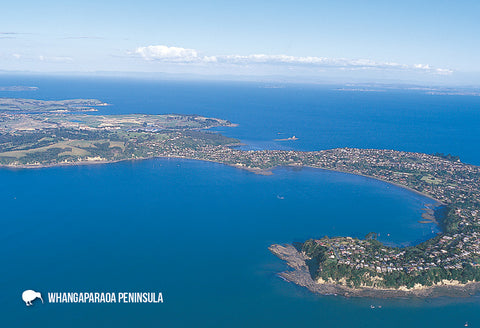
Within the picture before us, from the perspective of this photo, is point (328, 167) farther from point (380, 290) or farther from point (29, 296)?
point (29, 296)

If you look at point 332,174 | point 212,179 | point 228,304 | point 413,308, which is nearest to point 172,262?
point 228,304

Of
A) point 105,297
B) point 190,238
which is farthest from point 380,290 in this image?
point 105,297

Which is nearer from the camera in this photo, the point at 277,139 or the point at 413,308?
the point at 413,308

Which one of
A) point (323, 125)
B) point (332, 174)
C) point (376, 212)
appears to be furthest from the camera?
point (323, 125)

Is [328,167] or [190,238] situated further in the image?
[328,167]

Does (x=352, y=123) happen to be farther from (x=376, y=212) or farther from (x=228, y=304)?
(x=228, y=304)

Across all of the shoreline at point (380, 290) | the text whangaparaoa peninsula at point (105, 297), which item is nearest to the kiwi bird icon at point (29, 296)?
the text whangaparaoa peninsula at point (105, 297)

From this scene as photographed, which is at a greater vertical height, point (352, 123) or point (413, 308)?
point (352, 123)

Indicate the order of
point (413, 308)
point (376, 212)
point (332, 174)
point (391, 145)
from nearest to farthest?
point (413, 308) → point (376, 212) → point (332, 174) → point (391, 145)
